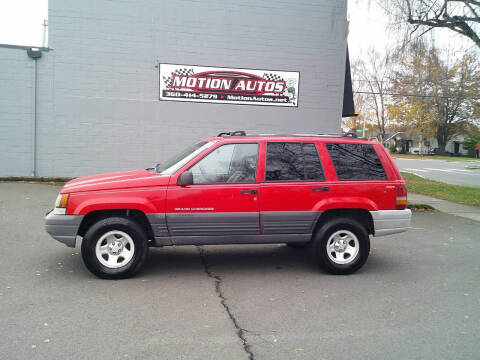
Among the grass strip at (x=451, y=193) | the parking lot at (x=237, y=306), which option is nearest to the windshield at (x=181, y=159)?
the parking lot at (x=237, y=306)

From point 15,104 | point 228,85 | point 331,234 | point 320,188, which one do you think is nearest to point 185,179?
point 320,188

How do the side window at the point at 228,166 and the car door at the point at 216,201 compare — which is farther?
the side window at the point at 228,166

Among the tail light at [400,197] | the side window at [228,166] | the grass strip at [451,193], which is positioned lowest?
the grass strip at [451,193]

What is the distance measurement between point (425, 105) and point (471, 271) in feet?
171

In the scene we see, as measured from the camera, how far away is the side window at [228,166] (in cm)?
571

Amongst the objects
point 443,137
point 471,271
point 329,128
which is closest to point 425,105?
point 443,137

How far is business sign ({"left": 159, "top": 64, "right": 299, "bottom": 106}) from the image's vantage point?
552 inches

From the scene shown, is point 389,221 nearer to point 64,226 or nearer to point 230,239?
point 230,239

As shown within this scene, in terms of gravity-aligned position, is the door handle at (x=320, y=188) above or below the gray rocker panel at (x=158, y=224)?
above

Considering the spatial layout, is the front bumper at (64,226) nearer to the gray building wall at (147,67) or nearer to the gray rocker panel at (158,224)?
the gray rocker panel at (158,224)

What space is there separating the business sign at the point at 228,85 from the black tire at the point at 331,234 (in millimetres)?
9050

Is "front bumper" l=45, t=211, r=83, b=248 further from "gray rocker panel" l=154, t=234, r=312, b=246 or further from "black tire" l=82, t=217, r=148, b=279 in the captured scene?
"gray rocker panel" l=154, t=234, r=312, b=246

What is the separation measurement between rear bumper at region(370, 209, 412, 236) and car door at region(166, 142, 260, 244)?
1667 millimetres

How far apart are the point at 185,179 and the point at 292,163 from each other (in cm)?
149
